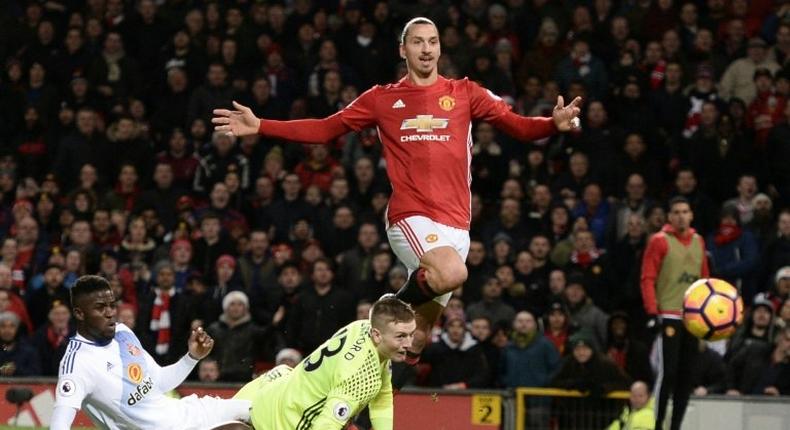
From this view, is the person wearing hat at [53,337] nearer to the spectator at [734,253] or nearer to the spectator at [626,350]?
the spectator at [626,350]

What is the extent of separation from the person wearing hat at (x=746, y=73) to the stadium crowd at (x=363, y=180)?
24 mm

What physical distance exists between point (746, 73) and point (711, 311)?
6.10 m

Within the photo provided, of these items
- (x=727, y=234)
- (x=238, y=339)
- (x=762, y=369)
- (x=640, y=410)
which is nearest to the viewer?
(x=640, y=410)

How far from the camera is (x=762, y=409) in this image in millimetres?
12406

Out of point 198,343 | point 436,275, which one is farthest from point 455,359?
point 198,343

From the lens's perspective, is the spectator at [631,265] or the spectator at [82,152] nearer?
the spectator at [631,265]

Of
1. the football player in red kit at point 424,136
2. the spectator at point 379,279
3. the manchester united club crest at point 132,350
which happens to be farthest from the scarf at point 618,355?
the manchester united club crest at point 132,350

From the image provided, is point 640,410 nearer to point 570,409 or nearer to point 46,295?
point 570,409

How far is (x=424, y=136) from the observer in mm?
9953

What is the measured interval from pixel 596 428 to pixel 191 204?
5833 millimetres

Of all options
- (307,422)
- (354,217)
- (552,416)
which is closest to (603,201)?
(354,217)

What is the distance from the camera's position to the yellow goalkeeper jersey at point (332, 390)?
8.57 metres

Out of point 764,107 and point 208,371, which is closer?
point 208,371

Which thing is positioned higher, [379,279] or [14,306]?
[379,279]
